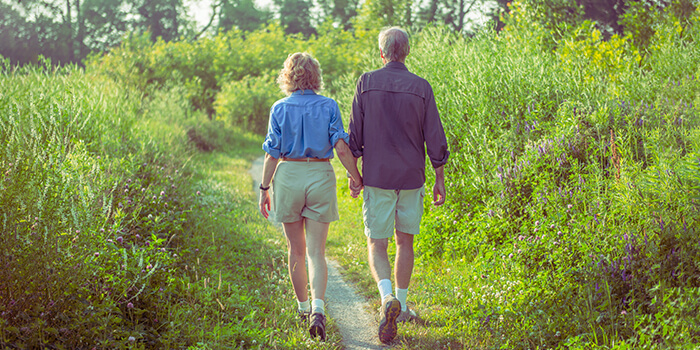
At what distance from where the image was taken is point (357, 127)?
393 cm

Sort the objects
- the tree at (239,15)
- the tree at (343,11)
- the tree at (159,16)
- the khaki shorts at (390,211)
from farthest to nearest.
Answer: the tree at (239,15), the tree at (159,16), the tree at (343,11), the khaki shorts at (390,211)

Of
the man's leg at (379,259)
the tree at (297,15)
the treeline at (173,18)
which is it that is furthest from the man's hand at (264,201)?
the tree at (297,15)

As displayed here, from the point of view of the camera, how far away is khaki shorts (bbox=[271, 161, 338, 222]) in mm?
3588

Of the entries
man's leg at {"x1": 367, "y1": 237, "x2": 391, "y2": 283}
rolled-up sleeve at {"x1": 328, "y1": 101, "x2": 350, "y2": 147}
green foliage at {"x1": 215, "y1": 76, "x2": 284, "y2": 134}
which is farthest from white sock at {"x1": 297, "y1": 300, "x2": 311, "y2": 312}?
green foliage at {"x1": 215, "y1": 76, "x2": 284, "y2": 134}

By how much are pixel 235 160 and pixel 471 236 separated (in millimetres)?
9445

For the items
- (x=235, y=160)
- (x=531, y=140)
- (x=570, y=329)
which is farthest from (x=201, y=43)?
(x=570, y=329)

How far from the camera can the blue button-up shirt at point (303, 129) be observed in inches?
140

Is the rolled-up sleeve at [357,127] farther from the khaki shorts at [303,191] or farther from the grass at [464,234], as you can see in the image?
the grass at [464,234]

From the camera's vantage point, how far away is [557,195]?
163 inches

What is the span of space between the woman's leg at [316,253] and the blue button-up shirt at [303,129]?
1.77 ft

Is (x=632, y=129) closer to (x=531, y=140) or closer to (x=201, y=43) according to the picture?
(x=531, y=140)

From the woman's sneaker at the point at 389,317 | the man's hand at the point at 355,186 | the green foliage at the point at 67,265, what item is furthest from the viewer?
the man's hand at the point at 355,186

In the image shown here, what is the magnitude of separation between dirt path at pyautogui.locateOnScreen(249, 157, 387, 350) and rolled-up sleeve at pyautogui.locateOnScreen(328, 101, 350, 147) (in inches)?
59.2

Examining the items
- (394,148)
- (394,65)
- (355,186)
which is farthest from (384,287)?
(394,65)
